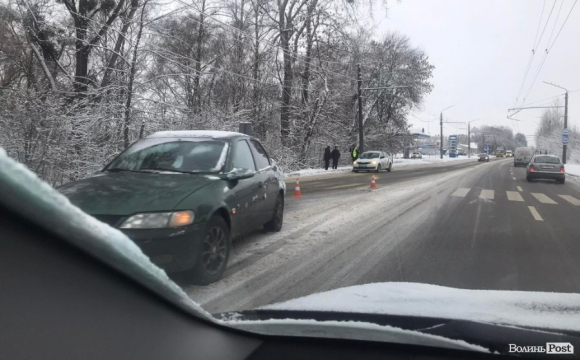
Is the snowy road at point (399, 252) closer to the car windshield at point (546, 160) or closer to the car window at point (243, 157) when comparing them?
the car window at point (243, 157)

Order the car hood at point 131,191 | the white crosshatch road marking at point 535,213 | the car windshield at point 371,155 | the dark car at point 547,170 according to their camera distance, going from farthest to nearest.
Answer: the car windshield at point 371,155
the dark car at point 547,170
the white crosshatch road marking at point 535,213
the car hood at point 131,191

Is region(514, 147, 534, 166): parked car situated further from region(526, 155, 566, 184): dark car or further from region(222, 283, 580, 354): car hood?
region(222, 283, 580, 354): car hood

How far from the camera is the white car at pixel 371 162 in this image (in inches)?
1082

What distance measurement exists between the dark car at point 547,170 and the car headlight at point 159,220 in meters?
21.8

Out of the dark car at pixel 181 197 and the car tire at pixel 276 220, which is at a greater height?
the dark car at pixel 181 197

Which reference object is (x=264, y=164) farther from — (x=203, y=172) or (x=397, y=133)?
(x=397, y=133)

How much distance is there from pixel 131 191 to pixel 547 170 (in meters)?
22.5

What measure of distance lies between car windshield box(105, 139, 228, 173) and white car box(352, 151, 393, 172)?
933 inches

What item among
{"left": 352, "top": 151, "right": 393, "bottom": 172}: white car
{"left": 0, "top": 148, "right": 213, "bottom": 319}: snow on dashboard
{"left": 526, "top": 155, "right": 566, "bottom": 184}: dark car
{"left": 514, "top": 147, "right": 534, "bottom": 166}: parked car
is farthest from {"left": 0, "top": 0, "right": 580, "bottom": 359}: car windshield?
{"left": 514, "top": 147, "right": 534, "bottom": 166}: parked car

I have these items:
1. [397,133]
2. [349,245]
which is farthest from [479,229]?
[397,133]

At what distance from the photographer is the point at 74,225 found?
1.34m

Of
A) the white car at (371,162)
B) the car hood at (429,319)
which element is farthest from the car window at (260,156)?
the white car at (371,162)

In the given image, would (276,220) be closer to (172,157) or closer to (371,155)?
(172,157)

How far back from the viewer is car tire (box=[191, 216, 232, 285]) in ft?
11.1
